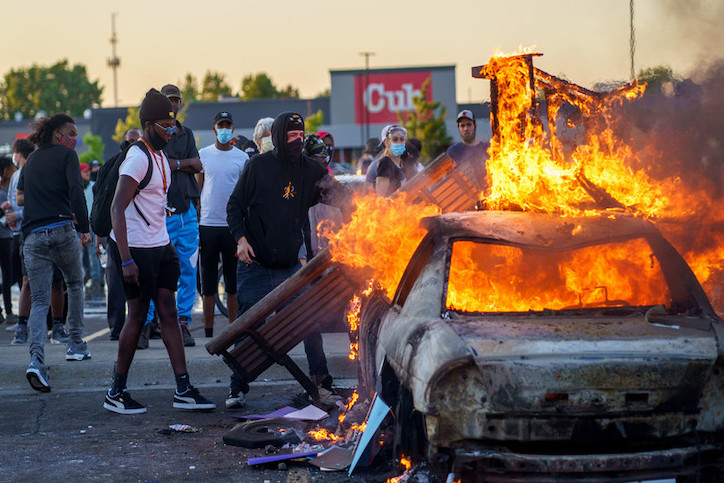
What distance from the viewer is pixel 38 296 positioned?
7180mm

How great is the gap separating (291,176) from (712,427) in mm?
3767

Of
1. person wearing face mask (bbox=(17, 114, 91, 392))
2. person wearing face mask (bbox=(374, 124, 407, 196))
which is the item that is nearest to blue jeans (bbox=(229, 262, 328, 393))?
person wearing face mask (bbox=(17, 114, 91, 392))

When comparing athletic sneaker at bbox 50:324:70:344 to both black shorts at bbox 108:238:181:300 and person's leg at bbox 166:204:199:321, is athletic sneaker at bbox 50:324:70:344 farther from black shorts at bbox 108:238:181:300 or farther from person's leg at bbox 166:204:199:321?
black shorts at bbox 108:238:181:300

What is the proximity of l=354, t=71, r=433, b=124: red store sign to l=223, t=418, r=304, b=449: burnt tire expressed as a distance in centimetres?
5350

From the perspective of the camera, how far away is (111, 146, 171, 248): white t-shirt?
6.18m

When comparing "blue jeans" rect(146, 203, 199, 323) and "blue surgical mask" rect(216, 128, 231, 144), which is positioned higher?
"blue surgical mask" rect(216, 128, 231, 144)

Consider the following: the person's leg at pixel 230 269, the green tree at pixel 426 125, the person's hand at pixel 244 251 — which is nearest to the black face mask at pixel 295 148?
the person's hand at pixel 244 251

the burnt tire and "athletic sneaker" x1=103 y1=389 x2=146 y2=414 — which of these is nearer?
the burnt tire

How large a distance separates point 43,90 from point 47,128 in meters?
108

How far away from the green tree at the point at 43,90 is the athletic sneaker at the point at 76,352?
10108 centimetres

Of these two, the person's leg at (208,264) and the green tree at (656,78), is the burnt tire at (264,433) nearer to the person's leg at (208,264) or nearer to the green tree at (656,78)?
the person's leg at (208,264)

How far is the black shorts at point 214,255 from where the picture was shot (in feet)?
27.3

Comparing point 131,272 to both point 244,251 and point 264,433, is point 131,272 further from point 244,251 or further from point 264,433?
point 264,433

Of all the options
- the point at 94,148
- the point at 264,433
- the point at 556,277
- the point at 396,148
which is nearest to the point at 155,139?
the point at 264,433
